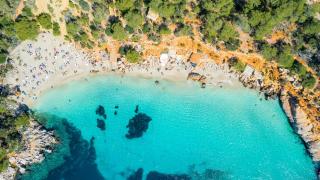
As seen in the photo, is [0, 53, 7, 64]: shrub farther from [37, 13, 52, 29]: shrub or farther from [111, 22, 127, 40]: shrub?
[111, 22, 127, 40]: shrub

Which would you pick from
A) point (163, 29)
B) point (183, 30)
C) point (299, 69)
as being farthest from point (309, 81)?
point (163, 29)

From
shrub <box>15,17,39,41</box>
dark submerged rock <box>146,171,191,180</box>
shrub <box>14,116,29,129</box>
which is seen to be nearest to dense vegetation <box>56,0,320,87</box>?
shrub <box>15,17,39,41</box>

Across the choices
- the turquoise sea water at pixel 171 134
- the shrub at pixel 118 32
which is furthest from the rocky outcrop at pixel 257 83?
the shrub at pixel 118 32

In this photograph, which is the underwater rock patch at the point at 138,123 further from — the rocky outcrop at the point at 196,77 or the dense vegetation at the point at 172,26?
the rocky outcrop at the point at 196,77

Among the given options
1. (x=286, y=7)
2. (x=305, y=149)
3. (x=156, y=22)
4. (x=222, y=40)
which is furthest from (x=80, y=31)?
(x=305, y=149)

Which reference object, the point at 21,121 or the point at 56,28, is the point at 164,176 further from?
the point at 56,28

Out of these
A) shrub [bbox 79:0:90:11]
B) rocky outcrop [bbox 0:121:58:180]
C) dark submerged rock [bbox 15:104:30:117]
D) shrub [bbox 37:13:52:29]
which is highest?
shrub [bbox 79:0:90:11]
